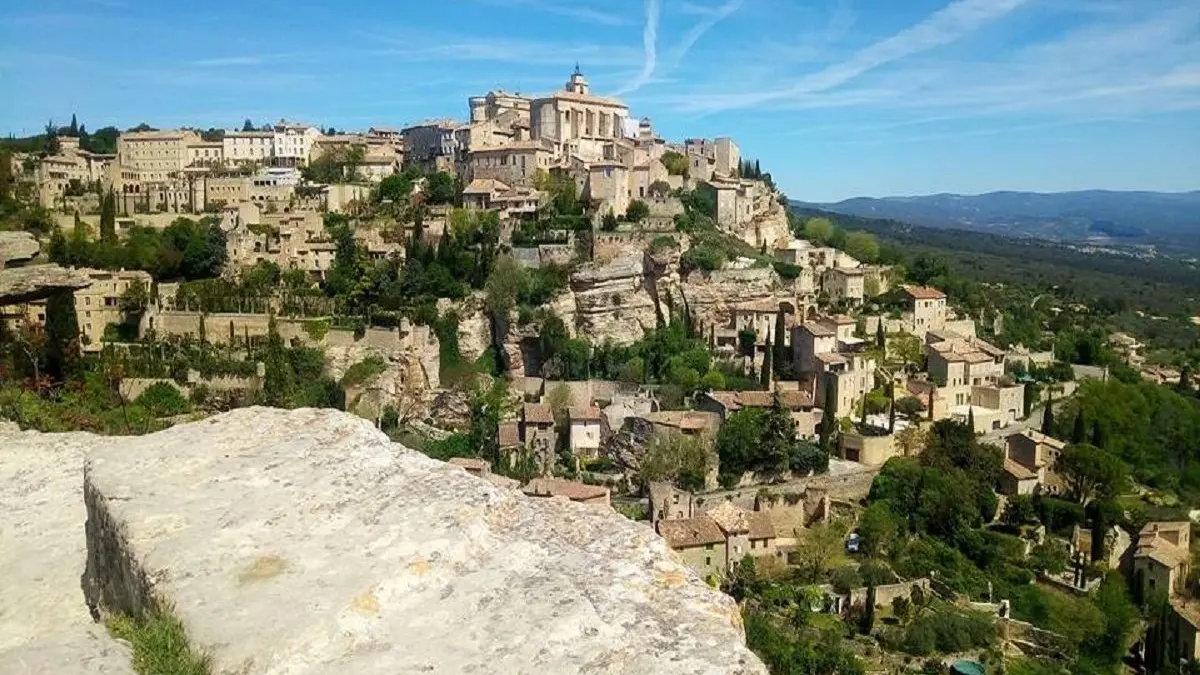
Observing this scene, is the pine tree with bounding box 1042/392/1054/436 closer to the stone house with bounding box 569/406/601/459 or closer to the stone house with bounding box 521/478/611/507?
the stone house with bounding box 569/406/601/459

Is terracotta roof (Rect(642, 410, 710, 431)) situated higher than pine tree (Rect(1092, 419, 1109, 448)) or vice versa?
terracotta roof (Rect(642, 410, 710, 431))

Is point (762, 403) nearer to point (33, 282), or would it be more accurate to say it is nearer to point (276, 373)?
point (276, 373)

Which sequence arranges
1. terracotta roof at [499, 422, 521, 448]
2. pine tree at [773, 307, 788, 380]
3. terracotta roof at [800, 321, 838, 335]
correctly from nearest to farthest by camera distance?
terracotta roof at [499, 422, 521, 448] < terracotta roof at [800, 321, 838, 335] < pine tree at [773, 307, 788, 380]

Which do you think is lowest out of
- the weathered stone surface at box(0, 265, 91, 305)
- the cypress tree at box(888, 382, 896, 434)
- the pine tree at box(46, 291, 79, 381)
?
the cypress tree at box(888, 382, 896, 434)

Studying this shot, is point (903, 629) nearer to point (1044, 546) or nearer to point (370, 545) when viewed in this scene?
point (1044, 546)

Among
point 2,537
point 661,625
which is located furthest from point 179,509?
point 2,537

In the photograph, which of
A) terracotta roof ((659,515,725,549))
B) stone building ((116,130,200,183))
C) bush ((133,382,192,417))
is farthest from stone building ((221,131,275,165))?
terracotta roof ((659,515,725,549))

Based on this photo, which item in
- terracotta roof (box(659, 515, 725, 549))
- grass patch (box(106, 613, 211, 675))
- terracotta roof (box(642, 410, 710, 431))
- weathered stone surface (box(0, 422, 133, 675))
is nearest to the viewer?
grass patch (box(106, 613, 211, 675))
